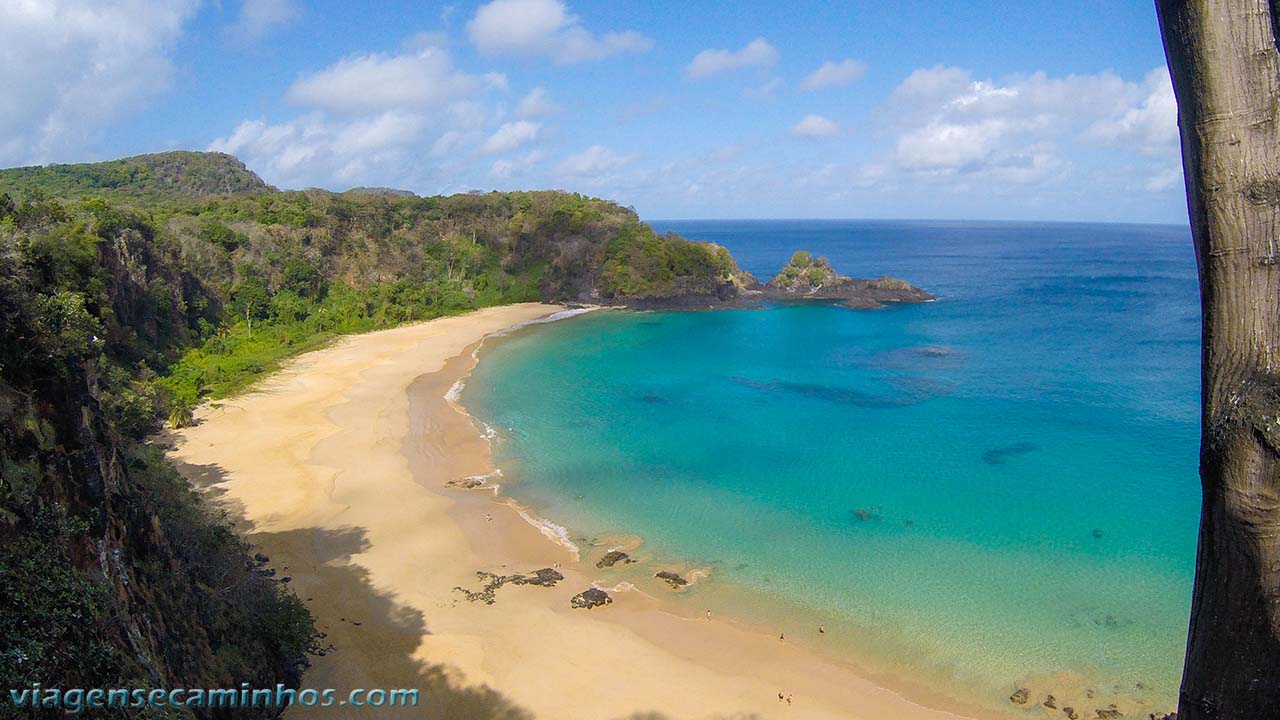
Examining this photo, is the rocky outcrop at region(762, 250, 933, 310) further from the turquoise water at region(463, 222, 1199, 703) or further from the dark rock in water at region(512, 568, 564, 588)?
the dark rock in water at region(512, 568, 564, 588)

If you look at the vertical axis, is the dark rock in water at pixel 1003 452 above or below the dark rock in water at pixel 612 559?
below

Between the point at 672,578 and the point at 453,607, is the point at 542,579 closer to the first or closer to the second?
the point at 453,607

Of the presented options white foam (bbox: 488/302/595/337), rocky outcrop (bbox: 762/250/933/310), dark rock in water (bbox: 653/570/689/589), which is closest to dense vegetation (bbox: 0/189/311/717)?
dark rock in water (bbox: 653/570/689/589)

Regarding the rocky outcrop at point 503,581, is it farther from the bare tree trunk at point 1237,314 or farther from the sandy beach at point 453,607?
the bare tree trunk at point 1237,314

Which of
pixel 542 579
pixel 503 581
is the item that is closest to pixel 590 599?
pixel 542 579

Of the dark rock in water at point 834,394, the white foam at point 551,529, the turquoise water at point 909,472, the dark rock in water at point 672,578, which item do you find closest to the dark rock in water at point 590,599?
the dark rock in water at point 672,578

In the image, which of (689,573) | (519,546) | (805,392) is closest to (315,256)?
(805,392)
